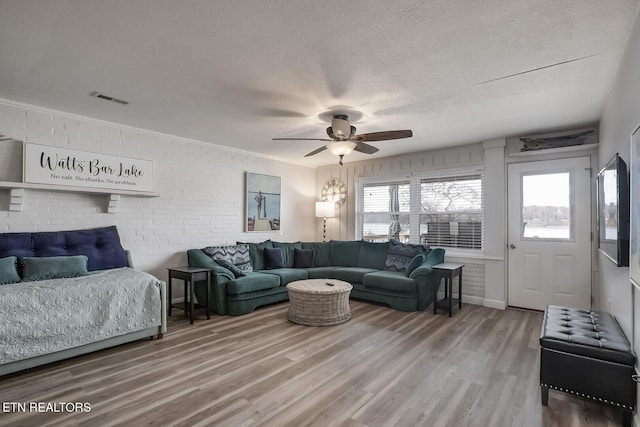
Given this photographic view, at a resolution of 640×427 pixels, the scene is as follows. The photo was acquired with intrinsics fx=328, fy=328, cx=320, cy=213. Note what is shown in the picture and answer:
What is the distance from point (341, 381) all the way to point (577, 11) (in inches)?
116

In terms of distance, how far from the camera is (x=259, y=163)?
5.98 meters

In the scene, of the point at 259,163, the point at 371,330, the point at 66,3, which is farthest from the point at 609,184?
the point at 259,163

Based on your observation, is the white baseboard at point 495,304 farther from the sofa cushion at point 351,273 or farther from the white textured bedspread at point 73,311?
the white textured bedspread at point 73,311

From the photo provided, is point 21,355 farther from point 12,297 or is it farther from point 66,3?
point 66,3

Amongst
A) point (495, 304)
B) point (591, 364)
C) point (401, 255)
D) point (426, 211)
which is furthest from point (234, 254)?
point (591, 364)

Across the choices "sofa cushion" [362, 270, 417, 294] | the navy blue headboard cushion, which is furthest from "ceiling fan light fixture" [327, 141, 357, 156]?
the navy blue headboard cushion

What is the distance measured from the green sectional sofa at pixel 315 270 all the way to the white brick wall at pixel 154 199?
1.40 ft

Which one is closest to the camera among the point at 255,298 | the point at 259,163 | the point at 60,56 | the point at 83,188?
the point at 60,56

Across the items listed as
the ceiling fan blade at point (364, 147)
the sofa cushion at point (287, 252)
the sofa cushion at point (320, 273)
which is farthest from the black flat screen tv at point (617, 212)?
the sofa cushion at point (287, 252)

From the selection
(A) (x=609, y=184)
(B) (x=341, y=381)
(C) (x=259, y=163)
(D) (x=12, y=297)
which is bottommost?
(B) (x=341, y=381)

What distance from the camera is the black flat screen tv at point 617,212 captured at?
217 cm

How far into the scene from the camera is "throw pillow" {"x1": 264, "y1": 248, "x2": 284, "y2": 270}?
17.7 ft

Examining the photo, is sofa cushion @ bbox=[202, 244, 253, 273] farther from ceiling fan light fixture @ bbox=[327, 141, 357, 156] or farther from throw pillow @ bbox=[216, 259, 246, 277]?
ceiling fan light fixture @ bbox=[327, 141, 357, 156]

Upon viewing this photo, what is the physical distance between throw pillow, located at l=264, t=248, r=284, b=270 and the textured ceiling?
227cm
